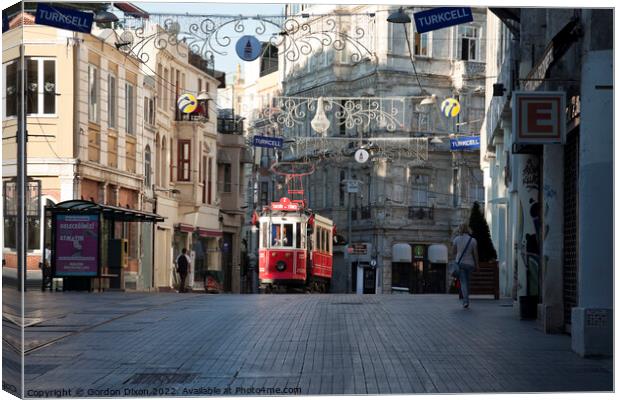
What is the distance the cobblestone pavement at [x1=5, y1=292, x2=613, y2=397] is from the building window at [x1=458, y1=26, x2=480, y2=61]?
335cm

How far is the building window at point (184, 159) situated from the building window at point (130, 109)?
67 cm

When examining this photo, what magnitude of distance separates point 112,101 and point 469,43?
163 inches

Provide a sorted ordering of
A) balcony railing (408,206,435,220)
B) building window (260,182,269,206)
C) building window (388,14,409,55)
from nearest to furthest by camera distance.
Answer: building window (388,14,409,55)
balcony railing (408,206,435,220)
building window (260,182,269,206)

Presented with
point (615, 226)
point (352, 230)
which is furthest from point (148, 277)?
point (615, 226)

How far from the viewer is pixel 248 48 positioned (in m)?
16.1

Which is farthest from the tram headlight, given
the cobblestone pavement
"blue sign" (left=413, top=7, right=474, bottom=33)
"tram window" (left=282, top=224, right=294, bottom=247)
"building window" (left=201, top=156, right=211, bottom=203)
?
"blue sign" (left=413, top=7, right=474, bottom=33)

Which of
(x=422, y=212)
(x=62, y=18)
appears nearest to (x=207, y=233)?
(x=422, y=212)

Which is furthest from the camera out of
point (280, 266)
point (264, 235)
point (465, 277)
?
point (465, 277)

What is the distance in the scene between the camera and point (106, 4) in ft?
46.9

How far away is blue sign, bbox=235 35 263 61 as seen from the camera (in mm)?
15891

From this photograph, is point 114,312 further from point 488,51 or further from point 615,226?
point 615,226

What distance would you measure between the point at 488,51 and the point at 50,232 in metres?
6.07

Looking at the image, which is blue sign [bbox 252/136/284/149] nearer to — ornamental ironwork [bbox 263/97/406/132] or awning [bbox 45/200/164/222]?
ornamental ironwork [bbox 263/97/406/132]

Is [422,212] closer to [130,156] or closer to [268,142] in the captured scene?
[268,142]
